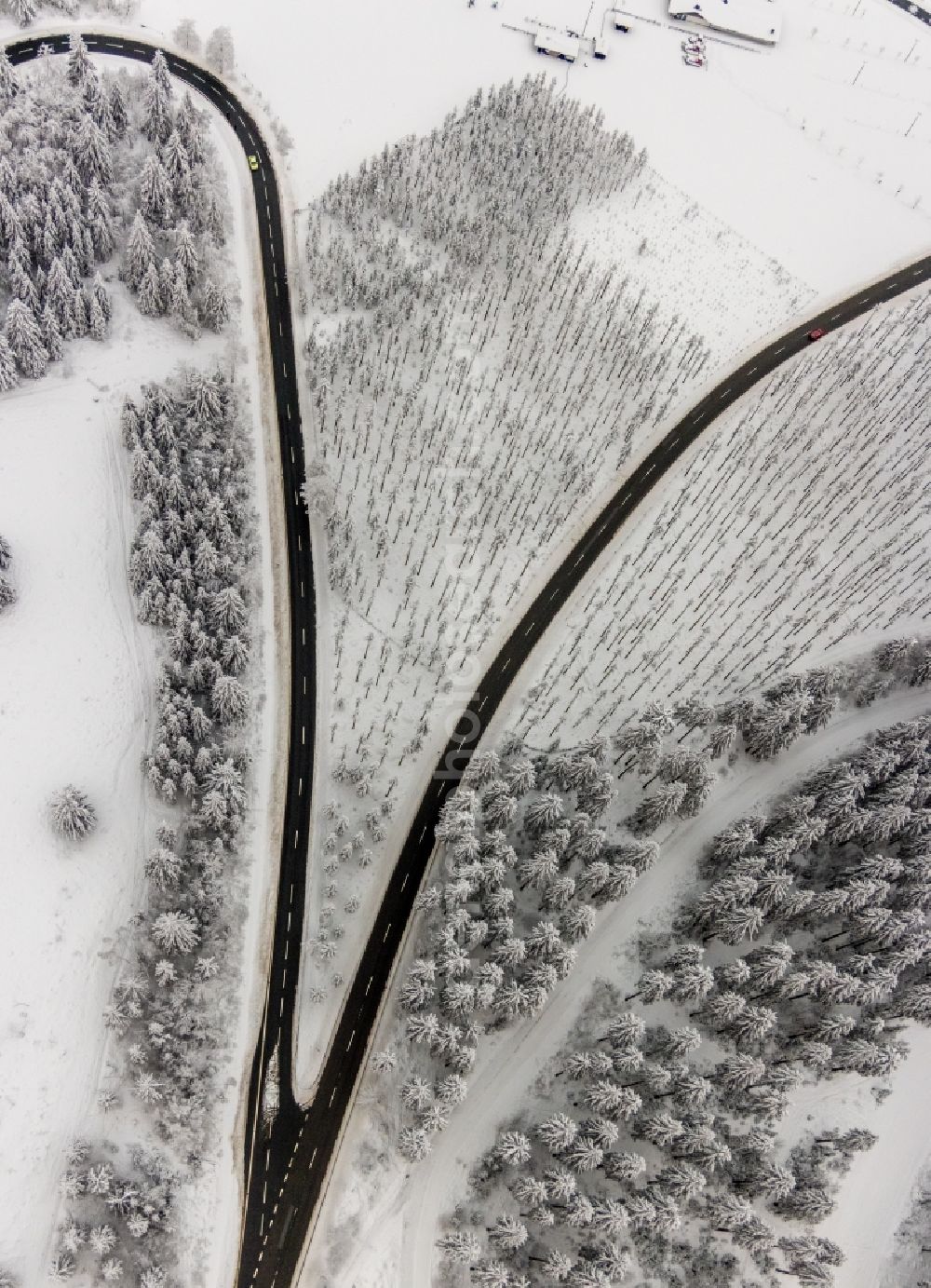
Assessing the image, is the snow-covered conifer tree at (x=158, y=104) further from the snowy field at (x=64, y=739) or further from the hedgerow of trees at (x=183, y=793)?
the hedgerow of trees at (x=183, y=793)

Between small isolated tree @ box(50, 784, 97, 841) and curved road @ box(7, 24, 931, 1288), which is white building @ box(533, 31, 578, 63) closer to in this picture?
curved road @ box(7, 24, 931, 1288)

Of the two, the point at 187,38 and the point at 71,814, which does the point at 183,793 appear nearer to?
the point at 71,814

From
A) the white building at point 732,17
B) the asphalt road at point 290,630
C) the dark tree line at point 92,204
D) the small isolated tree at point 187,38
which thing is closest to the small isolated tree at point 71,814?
the asphalt road at point 290,630

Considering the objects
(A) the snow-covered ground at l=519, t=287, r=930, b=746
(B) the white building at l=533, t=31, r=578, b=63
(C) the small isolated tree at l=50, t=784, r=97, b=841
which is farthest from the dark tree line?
(B) the white building at l=533, t=31, r=578, b=63

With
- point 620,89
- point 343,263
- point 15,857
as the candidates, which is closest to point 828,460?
point 343,263

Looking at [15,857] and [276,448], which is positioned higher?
[276,448]

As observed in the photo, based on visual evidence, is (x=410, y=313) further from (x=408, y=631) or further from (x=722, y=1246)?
(x=722, y=1246)

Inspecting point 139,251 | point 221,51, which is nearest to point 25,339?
point 139,251
